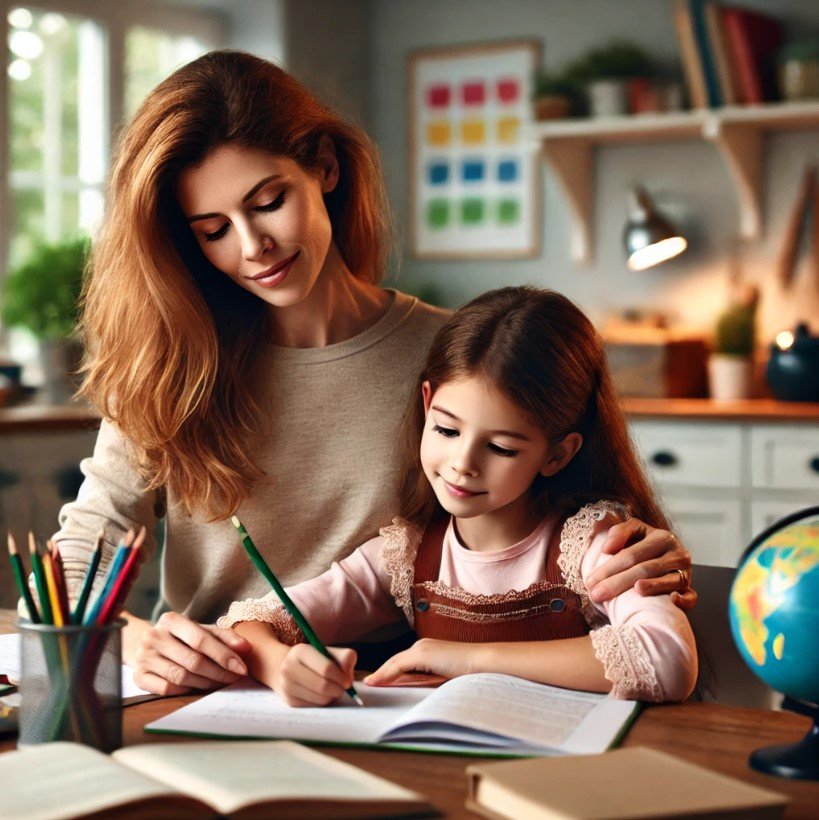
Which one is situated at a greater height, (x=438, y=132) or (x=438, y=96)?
(x=438, y=96)

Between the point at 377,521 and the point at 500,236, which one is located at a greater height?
the point at 500,236

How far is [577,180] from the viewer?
4402 millimetres

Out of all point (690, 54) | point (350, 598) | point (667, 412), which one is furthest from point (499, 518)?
point (690, 54)

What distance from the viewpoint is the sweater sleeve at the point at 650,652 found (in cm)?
122

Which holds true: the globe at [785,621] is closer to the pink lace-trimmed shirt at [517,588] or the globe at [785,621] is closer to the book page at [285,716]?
the pink lace-trimmed shirt at [517,588]

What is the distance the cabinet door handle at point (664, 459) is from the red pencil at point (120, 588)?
9.66 feet

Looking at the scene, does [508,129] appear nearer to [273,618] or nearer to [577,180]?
[577,180]

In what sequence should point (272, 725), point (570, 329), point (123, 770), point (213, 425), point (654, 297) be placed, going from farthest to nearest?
point (654, 297)
point (213, 425)
point (570, 329)
point (272, 725)
point (123, 770)

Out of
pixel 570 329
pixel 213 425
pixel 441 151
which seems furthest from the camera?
pixel 441 151

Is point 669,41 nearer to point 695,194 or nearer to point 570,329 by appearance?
point 695,194

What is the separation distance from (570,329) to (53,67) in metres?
3.12

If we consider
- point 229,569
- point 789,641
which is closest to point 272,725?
point 789,641

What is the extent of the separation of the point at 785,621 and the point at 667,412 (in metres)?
2.85

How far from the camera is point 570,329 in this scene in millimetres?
1524
